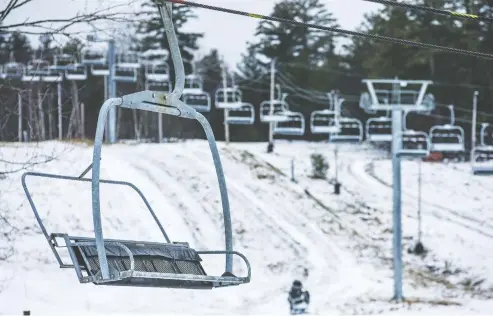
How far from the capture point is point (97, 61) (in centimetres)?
2945

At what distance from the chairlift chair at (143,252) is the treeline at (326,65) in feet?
98.3

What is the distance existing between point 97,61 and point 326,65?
1699 centimetres

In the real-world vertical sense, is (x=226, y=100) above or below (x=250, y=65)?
below

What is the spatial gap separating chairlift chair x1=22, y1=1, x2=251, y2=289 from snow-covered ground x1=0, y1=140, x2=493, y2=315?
7.73 metres

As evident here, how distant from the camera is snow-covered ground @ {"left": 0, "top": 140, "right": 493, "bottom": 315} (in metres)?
18.3

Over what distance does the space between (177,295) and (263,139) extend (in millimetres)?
25375

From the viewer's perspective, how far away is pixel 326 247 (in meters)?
25.3

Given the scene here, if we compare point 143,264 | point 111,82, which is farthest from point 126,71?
point 143,264

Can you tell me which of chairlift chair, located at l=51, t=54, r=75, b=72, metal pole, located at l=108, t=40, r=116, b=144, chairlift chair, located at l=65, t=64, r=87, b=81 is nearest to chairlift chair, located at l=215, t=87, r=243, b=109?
metal pole, located at l=108, t=40, r=116, b=144

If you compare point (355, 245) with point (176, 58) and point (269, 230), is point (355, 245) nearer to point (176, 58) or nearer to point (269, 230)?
point (269, 230)

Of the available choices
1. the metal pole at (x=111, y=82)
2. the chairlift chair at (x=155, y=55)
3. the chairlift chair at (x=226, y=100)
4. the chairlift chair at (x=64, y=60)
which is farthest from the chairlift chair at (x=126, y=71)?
the chairlift chair at (x=155, y=55)

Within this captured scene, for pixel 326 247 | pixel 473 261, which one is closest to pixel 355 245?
pixel 326 247

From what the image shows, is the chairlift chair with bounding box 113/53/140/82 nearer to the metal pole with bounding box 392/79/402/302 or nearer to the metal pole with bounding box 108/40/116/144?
the metal pole with bounding box 108/40/116/144

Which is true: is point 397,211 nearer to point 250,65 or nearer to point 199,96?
point 199,96
